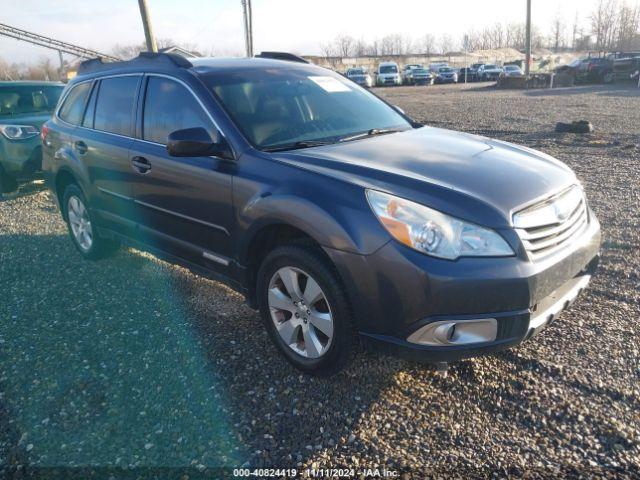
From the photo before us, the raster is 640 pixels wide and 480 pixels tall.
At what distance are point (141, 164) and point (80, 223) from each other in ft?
5.66

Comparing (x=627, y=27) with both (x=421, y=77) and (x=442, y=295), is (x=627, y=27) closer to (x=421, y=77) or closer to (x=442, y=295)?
(x=421, y=77)

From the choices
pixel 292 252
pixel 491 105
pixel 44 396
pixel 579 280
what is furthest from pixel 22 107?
pixel 491 105

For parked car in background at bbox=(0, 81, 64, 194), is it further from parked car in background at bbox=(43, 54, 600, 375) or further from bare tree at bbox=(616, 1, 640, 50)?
bare tree at bbox=(616, 1, 640, 50)

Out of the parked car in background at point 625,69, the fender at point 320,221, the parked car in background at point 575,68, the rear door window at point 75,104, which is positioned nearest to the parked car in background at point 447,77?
the parked car in background at point 575,68

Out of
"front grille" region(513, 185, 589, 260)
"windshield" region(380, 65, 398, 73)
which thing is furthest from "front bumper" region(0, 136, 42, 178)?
"windshield" region(380, 65, 398, 73)

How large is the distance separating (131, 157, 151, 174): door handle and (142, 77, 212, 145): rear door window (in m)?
0.16

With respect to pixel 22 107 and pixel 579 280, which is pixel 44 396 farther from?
pixel 22 107

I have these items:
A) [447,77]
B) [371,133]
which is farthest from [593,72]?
[371,133]

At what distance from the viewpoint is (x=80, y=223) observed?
518cm

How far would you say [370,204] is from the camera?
8.59 ft

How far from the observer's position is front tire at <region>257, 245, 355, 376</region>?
2.77 meters

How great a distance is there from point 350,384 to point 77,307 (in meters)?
2.45

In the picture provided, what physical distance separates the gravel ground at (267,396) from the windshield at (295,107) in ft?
4.60

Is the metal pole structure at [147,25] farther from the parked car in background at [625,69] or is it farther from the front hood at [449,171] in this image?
the parked car in background at [625,69]
